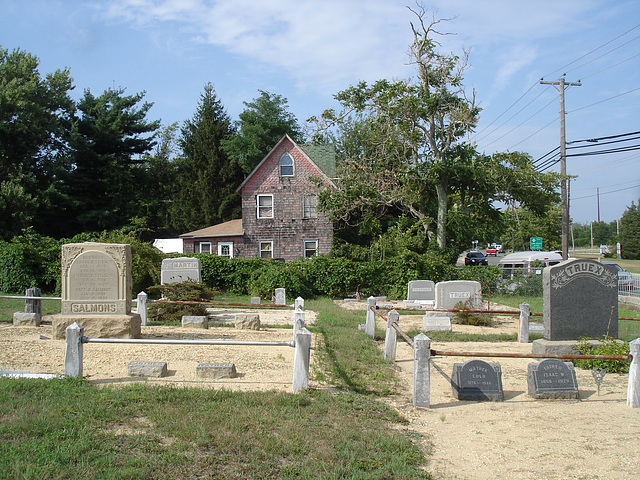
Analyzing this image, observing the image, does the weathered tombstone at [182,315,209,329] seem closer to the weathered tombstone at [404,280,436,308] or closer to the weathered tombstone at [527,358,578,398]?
the weathered tombstone at [527,358,578,398]

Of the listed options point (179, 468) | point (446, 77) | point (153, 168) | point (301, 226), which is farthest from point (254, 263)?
point (153, 168)

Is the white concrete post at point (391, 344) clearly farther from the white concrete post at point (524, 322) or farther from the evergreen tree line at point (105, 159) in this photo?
the evergreen tree line at point (105, 159)

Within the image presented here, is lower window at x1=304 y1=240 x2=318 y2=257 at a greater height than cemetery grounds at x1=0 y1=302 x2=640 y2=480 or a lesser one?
greater

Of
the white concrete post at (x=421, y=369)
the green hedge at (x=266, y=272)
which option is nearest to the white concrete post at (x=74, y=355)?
the white concrete post at (x=421, y=369)

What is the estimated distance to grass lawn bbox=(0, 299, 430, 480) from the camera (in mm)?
4586

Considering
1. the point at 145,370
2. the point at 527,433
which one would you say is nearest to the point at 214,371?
the point at 145,370

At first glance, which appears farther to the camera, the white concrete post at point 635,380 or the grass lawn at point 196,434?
the white concrete post at point 635,380

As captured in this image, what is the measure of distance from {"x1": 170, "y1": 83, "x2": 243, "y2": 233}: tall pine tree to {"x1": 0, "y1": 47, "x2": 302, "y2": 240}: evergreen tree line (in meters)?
0.09

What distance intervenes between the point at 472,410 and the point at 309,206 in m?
26.0

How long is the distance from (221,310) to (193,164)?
3131 centimetres

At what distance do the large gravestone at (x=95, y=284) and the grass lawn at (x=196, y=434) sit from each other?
3732 mm

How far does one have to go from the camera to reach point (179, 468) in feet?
15.0

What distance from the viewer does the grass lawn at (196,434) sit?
4586mm

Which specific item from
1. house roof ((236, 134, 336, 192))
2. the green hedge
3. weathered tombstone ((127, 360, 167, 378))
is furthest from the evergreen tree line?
weathered tombstone ((127, 360, 167, 378))
